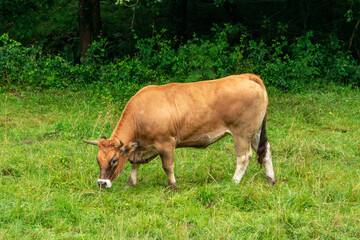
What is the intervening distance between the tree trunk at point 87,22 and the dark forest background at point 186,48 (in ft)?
0.09

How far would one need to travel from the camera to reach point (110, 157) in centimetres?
671

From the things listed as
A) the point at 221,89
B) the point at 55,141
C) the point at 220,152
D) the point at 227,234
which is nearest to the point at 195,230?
the point at 227,234

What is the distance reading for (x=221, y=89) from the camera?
7.30 metres

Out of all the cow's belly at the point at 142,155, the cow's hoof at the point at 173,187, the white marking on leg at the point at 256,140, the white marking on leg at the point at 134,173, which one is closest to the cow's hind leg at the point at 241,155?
the white marking on leg at the point at 256,140

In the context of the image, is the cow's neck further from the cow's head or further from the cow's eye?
the cow's eye

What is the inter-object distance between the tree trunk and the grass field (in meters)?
4.24

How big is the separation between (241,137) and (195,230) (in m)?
2.07

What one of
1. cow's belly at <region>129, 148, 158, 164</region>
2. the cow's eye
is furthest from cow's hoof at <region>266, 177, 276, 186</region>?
the cow's eye

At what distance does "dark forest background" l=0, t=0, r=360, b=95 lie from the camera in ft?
41.5

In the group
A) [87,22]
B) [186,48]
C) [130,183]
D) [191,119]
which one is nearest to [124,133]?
[130,183]

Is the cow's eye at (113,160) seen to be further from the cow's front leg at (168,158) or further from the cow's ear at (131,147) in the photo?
the cow's front leg at (168,158)

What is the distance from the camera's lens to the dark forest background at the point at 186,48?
12.6 metres

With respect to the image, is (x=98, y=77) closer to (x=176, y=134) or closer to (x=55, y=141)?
(x=55, y=141)

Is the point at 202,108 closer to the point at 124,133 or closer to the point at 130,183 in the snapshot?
the point at 124,133
